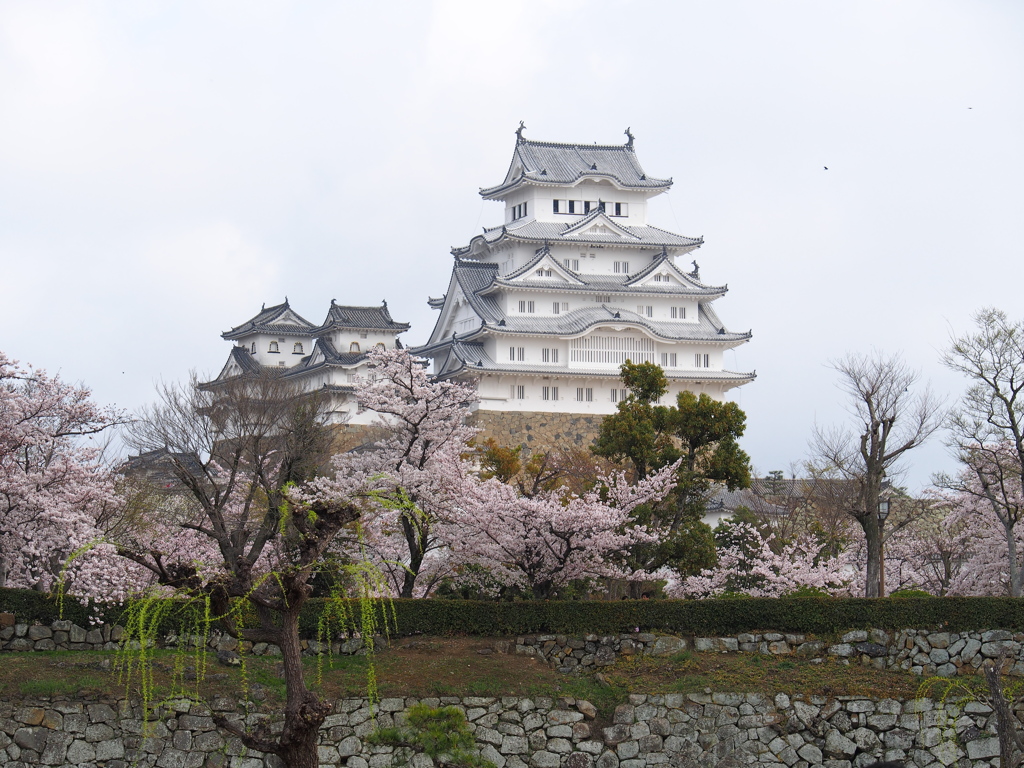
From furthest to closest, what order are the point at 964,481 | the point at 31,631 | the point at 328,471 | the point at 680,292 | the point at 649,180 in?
the point at 649,180
the point at 680,292
the point at 328,471
the point at 964,481
the point at 31,631

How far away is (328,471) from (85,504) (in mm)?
9787

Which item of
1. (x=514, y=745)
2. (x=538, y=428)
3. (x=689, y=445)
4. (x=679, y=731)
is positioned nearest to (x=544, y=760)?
(x=514, y=745)

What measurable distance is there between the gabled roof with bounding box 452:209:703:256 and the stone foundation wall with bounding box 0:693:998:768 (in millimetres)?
35430

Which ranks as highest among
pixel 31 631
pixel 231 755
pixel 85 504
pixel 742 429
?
pixel 742 429

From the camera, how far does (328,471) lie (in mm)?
33656

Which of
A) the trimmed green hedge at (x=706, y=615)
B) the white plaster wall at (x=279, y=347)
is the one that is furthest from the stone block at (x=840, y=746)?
the white plaster wall at (x=279, y=347)

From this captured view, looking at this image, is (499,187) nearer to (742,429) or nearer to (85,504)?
(742,429)

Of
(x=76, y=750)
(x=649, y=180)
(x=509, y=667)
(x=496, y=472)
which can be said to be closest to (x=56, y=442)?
(x=76, y=750)

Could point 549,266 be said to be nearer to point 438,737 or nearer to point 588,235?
point 588,235

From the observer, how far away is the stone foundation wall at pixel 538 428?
49688 millimetres

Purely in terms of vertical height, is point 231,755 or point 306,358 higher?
point 306,358

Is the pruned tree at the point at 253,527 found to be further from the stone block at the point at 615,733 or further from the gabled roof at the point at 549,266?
the gabled roof at the point at 549,266

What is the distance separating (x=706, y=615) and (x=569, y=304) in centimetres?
3234

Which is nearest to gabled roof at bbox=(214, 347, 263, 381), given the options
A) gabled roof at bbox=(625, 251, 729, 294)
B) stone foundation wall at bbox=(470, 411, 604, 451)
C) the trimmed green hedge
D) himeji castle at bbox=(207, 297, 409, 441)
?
himeji castle at bbox=(207, 297, 409, 441)
